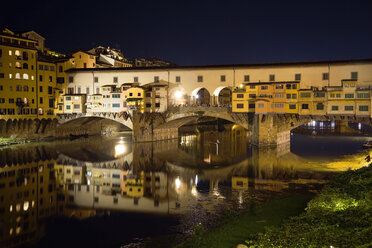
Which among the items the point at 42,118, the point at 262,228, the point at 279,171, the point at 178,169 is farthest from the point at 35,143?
the point at 262,228

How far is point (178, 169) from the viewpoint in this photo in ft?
102

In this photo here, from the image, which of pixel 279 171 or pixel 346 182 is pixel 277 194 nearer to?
pixel 346 182

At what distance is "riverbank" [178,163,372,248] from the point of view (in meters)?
9.79

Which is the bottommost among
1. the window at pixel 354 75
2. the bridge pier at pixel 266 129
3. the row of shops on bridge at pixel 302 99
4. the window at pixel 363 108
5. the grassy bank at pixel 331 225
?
the grassy bank at pixel 331 225

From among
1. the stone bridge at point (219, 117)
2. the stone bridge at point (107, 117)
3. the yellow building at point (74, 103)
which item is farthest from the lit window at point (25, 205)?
the yellow building at point (74, 103)

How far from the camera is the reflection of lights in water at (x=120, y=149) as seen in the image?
40.6 metres

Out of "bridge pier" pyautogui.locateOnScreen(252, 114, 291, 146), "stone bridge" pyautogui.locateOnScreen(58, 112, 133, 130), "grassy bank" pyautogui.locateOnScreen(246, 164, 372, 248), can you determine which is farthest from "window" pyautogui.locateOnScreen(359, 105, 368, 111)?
"stone bridge" pyautogui.locateOnScreen(58, 112, 133, 130)

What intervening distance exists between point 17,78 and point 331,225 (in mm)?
49943

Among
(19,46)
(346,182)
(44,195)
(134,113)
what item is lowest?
(44,195)

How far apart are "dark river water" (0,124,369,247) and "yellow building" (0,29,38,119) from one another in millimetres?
7298

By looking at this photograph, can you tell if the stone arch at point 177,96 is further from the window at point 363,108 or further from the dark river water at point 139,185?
the window at point 363,108

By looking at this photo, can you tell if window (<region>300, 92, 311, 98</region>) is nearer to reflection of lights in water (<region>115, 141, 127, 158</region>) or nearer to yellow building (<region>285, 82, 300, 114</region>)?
yellow building (<region>285, 82, 300, 114</region>)

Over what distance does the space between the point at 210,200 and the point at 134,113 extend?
94.0 feet

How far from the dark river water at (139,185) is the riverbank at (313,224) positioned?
226cm
